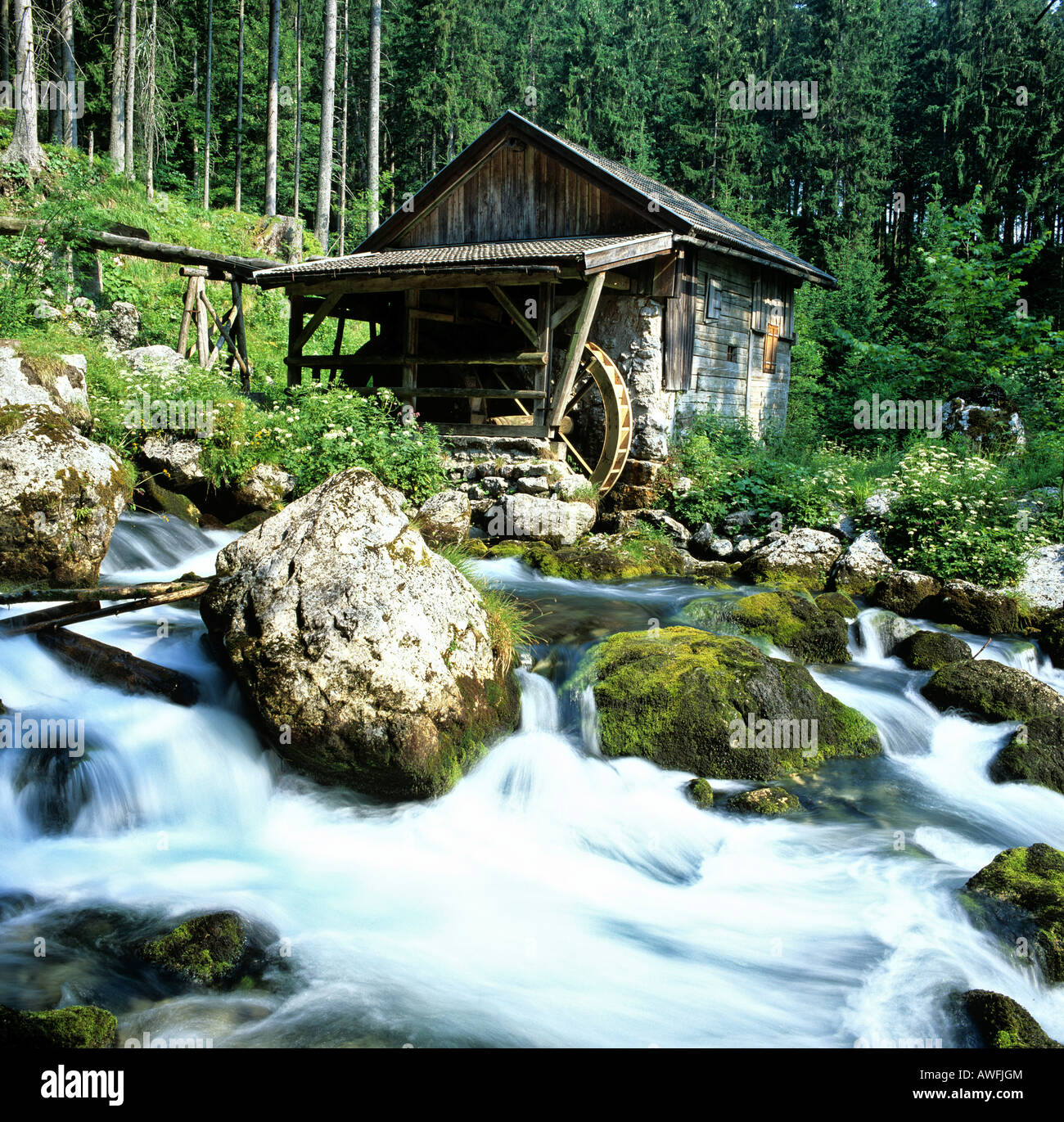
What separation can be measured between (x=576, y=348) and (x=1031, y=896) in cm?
959

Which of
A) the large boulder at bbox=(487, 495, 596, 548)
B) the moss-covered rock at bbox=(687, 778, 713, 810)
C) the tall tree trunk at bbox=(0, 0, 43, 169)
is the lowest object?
the moss-covered rock at bbox=(687, 778, 713, 810)

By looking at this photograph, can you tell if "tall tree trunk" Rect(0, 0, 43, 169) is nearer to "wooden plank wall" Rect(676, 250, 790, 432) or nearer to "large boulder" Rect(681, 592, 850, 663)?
"wooden plank wall" Rect(676, 250, 790, 432)

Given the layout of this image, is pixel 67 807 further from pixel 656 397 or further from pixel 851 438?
pixel 851 438

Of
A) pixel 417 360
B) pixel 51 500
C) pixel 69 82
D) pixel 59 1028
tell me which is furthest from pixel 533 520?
pixel 69 82

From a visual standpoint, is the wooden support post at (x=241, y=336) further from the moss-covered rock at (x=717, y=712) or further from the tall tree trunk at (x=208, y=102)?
the tall tree trunk at (x=208, y=102)

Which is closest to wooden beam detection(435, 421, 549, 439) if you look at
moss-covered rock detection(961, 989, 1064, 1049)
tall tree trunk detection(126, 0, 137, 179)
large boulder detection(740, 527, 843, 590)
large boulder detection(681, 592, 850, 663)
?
large boulder detection(740, 527, 843, 590)

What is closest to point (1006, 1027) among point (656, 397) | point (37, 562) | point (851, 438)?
point (37, 562)

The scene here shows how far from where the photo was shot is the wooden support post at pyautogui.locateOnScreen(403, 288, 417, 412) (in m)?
13.9

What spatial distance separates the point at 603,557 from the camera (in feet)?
35.9

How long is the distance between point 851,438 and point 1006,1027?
1493 centimetres

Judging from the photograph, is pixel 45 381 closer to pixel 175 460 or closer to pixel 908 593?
pixel 175 460

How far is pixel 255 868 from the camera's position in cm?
515

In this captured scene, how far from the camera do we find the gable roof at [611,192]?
46.2ft

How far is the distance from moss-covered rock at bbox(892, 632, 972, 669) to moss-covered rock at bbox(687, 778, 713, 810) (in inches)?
126
